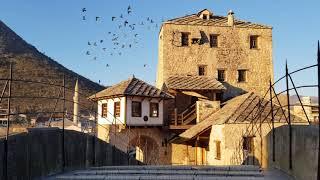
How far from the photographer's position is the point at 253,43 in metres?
37.1

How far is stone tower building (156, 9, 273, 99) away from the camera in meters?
35.1

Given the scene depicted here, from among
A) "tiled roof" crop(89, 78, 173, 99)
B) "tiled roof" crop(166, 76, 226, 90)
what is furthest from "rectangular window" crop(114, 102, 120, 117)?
"tiled roof" crop(166, 76, 226, 90)

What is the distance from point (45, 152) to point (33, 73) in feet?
313

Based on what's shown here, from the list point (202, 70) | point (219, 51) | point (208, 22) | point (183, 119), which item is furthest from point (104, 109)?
point (208, 22)

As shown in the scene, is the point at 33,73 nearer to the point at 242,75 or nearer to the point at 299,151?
the point at 242,75

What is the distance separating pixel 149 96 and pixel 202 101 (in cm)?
451

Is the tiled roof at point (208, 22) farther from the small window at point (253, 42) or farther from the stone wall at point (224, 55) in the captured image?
the small window at point (253, 42)

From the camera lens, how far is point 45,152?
317 inches

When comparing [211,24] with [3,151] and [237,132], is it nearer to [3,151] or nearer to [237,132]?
[237,132]

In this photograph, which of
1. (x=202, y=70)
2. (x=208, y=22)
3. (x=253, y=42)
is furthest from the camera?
(x=253, y=42)

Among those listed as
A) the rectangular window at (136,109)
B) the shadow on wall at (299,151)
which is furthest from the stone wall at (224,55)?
the shadow on wall at (299,151)

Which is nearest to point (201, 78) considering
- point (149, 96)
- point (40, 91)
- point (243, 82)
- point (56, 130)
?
point (243, 82)

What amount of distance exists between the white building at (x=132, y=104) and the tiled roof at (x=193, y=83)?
3114mm

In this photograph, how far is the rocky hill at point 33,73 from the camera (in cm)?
8101
